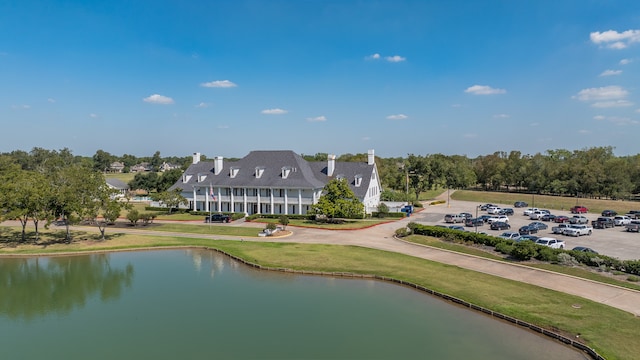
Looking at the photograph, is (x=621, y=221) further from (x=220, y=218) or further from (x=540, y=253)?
(x=220, y=218)

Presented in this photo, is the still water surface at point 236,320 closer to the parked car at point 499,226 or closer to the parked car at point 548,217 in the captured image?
the parked car at point 499,226

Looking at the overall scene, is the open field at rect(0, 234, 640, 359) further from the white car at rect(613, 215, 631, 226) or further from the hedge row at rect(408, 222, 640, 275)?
the white car at rect(613, 215, 631, 226)

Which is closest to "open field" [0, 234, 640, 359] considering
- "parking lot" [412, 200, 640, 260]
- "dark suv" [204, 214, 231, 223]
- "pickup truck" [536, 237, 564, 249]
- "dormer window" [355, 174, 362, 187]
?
"pickup truck" [536, 237, 564, 249]

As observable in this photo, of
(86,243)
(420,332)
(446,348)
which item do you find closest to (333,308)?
(420,332)

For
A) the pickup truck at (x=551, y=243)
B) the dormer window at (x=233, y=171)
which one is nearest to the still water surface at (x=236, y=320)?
the pickup truck at (x=551, y=243)

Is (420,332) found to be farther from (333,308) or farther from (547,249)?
(547,249)
